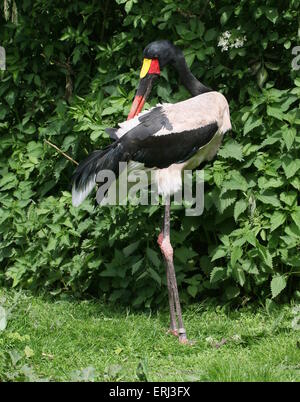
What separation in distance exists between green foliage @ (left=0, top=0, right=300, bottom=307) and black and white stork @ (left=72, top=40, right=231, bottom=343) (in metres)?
0.33

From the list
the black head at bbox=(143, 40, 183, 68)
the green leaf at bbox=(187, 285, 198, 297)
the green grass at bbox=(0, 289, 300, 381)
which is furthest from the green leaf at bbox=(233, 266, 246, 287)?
the black head at bbox=(143, 40, 183, 68)

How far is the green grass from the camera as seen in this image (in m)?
4.08

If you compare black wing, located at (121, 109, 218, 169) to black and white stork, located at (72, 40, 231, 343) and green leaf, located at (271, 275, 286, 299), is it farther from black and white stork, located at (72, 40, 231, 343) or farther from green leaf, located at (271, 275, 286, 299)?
green leaf, located at (271, 275, 286, 299)

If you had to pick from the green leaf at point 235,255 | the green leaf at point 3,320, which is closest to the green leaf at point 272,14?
the green leaf at point 235,255

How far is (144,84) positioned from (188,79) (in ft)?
0.96

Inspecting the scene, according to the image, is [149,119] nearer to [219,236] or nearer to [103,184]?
[103,184]

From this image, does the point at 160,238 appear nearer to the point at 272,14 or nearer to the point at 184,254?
the point at 184,254

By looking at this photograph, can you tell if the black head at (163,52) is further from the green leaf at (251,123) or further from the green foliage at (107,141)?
the green leaf at (251,123)

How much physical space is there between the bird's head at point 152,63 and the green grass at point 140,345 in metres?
1.40

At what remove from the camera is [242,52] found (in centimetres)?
550

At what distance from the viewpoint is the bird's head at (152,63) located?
5.29 m
